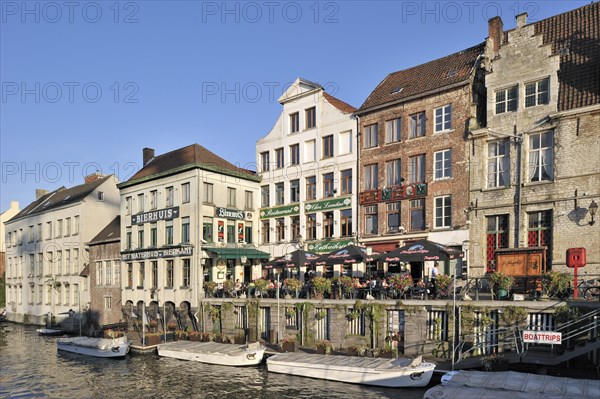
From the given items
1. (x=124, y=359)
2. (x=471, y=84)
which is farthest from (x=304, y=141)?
(x=124, y=359)

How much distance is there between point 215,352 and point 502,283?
16006 mm

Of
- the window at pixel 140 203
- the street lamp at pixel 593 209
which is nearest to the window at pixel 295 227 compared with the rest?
the window at pixel 140 203

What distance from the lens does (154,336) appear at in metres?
35.0

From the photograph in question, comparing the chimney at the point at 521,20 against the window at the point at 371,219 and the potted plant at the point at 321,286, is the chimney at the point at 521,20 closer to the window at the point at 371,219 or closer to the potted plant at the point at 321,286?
the window at the point at 371,219

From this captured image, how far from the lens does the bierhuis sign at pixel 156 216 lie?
43188 mm

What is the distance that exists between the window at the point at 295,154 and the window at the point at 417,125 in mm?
10188

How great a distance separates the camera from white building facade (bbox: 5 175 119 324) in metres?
55.1

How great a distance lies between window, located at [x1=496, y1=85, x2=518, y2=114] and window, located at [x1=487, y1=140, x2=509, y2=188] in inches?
76.5

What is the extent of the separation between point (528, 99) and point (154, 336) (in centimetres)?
2821

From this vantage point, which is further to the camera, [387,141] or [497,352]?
[387,141]

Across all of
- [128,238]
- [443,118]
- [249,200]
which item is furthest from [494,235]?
[128,238]

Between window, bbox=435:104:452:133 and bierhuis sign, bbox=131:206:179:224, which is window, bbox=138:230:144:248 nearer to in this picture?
bierhuis sign, bbox=131:206:179:224

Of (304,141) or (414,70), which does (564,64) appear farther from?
(304,141)

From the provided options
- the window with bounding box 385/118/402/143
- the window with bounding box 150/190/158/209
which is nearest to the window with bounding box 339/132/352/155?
the window with bounding box 385/118/402/143
